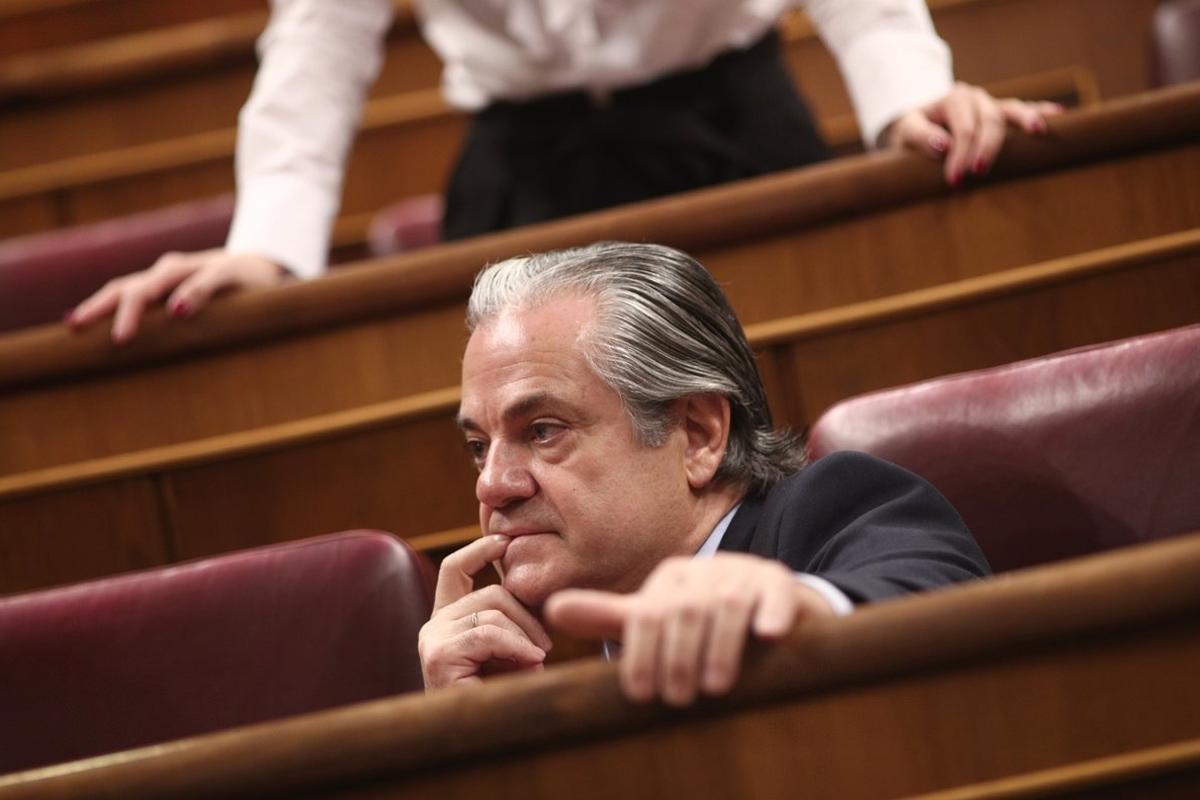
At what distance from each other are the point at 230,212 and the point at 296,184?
339 mm

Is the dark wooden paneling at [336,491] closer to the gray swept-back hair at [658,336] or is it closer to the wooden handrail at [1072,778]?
the gray swept-back hair at [658,336]

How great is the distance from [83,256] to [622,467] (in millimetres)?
792

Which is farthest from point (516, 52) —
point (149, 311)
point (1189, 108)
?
point (1189, 108)

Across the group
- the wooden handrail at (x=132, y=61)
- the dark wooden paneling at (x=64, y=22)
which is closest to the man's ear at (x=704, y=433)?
the wooden handrail at (x=132, y=61)

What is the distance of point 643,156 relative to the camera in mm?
982

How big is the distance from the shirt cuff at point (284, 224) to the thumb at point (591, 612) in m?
0.56

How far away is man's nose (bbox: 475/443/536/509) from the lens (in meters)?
0.63

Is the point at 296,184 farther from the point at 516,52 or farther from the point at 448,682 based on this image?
the point at 448,682

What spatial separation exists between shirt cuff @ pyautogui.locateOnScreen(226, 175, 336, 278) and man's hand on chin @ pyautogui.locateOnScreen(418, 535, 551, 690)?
37cm

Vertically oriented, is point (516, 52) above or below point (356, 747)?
above

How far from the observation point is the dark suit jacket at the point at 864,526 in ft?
1.75

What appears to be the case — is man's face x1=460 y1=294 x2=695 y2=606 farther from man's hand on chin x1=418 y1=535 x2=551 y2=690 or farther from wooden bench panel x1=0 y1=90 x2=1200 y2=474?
wooden bench panel x1=0 y1=90 x2=1200 y2=474

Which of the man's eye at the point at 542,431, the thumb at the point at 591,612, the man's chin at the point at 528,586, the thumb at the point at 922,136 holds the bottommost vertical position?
the man's chin at the point at 528,586

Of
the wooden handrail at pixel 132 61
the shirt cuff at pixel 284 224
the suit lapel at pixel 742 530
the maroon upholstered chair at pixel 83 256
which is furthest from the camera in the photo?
the wooden handrail at pixel 132 61
